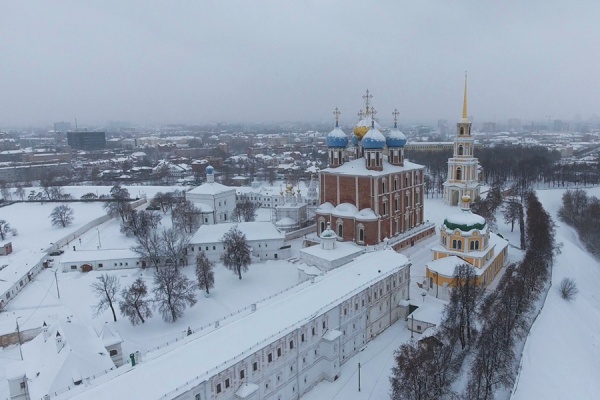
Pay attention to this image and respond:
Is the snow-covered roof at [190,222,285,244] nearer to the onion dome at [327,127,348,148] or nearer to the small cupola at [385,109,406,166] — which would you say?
the onion dome at [327,127,348,148]

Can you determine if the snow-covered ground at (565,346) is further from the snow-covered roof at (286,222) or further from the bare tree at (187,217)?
the bare tree at (187,217)

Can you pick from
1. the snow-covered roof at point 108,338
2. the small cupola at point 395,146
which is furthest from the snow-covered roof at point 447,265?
the snow-covered roof at point 108,338

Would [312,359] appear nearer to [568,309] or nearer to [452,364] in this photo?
[452,364]

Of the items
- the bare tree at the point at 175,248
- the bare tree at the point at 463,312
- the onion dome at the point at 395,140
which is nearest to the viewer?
the bare tree at the point at 463,312

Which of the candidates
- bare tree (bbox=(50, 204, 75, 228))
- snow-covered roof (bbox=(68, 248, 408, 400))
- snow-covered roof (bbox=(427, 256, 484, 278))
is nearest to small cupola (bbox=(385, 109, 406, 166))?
snow-covered roof (bbox=(427, 256, 484, 278))

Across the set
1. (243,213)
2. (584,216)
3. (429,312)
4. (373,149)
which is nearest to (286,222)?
(243,213)

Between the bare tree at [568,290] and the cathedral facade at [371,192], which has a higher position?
the cathedral facade at [371,192]
